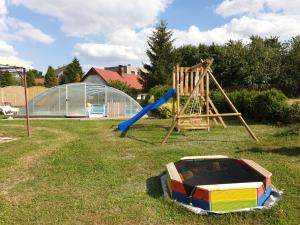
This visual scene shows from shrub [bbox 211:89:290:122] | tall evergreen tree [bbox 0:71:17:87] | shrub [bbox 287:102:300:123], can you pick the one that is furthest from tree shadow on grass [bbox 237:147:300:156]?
tall evergreen tree [bbox 0:71:17:87]

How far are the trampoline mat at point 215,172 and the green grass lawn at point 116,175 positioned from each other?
0.51 m

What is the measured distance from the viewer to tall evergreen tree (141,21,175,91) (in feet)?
108

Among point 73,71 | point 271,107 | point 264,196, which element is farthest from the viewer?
point 73,71

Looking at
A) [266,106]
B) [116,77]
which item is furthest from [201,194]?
[116,77]

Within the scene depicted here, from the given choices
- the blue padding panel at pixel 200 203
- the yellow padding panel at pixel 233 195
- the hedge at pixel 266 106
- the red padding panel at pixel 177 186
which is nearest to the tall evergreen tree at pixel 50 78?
the hedge at pixel 266 106

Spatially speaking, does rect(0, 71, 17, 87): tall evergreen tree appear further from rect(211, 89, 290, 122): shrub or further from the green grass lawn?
the green grass lawn

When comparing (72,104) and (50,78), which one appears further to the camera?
(50,78)

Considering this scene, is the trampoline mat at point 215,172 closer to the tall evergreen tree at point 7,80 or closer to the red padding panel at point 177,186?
the red padding panel at point 177,186

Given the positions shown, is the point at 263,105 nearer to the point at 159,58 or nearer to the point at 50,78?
the point at 159,58

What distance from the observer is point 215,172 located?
19.0ft

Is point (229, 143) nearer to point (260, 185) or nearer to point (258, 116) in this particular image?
point (260, 185)

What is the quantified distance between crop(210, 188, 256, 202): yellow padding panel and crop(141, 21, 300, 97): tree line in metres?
25.9

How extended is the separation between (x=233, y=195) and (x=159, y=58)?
29980 mm

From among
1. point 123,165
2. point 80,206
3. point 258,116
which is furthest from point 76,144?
point 258,116
